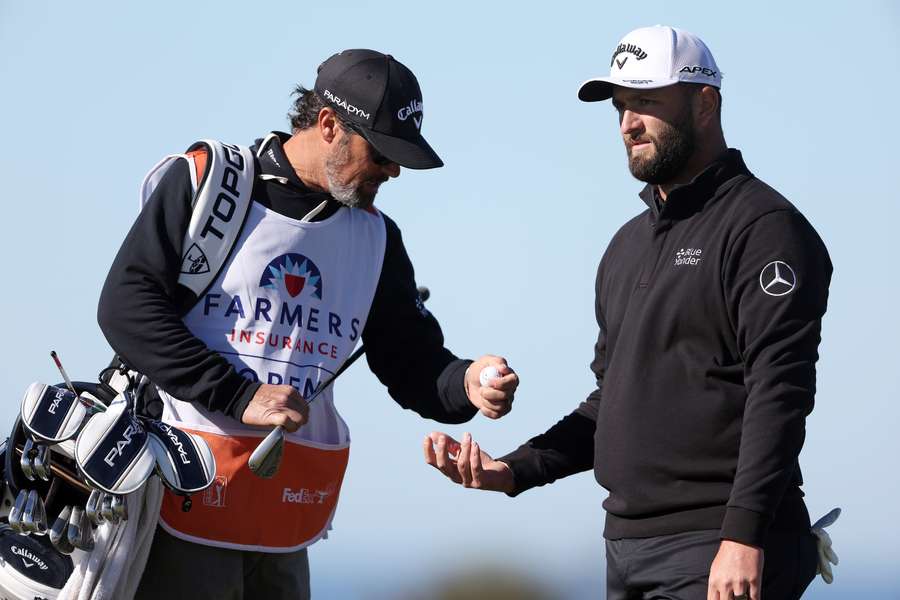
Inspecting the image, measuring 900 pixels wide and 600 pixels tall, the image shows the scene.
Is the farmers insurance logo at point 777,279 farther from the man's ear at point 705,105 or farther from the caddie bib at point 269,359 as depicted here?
the caddie bib at point 269,359

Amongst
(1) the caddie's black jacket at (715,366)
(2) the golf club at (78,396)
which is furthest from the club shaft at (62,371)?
(1) the caddie's black jacket at (715,366)

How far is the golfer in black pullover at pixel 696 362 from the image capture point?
4965mm

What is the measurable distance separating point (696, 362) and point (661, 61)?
43.2 inches

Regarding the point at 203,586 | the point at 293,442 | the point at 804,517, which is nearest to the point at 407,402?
the point at 293,442

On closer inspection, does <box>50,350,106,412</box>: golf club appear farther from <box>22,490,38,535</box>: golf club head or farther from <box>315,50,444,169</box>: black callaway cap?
<box>315,50,444,169</box>: black callaway cap

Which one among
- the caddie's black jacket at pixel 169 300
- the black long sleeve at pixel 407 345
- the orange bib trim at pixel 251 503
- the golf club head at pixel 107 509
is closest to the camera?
the golf club head at pixel 107 509

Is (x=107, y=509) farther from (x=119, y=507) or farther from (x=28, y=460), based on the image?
(x=28, y=460)

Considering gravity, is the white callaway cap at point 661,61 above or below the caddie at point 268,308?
above

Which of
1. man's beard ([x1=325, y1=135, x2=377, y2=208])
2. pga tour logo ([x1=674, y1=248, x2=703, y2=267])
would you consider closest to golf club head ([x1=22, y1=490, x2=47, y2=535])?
man's beard ([x1=325, y1=135, x2=377, y2=208])

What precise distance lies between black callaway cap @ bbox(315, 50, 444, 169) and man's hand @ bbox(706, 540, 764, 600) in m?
Result: 1.68

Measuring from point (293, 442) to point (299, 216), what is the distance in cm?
77

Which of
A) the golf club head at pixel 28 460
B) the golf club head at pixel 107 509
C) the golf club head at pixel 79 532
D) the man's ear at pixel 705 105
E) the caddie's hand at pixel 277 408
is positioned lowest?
the golf club head at pixel 79 532

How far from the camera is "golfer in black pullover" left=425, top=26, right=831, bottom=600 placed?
4965 mm

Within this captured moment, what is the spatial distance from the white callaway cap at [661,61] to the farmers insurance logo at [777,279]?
2.74ft
